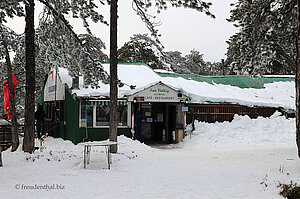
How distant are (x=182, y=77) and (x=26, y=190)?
17936 mm

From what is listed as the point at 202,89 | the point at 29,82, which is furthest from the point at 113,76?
the point at 202,89

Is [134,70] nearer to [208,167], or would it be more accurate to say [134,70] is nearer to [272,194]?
[208,167]

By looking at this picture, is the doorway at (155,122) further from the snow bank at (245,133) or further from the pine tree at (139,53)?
the pine tree at (139,53)

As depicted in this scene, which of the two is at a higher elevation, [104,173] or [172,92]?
[172,92]

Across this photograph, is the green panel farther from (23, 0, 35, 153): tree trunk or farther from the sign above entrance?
(23, 0, 35, 153): tree trunk

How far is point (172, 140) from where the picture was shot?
1786 centimetres

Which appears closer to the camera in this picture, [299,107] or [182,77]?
[299,107]

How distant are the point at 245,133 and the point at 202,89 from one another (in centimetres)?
472

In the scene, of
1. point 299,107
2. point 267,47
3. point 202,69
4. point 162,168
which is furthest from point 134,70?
point 202,69

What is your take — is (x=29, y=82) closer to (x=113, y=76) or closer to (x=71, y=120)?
(x=113, y=76)

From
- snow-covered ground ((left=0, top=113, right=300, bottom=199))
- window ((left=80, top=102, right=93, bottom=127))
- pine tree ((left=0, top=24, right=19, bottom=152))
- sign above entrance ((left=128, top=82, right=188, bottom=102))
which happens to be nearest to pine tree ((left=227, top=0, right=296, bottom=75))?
snow-covered ground ((left=0, top=113, right=300, bottom=199))

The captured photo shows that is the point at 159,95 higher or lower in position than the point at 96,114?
higher

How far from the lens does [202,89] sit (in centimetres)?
2111

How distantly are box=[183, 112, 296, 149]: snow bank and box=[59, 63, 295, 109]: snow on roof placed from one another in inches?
57.5
